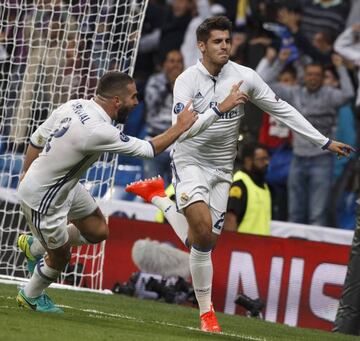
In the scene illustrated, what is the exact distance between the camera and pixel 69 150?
31.1 ft

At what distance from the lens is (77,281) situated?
47.1 ft

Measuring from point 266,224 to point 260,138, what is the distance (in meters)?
2.50

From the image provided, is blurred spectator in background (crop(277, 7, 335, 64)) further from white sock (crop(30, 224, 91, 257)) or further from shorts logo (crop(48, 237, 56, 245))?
shorts logo (crop(48, 237, 56, 245))

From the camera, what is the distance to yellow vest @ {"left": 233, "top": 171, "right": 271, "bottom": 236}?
14.1 m

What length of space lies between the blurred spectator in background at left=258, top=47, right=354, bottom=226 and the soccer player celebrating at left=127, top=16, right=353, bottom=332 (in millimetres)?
5307

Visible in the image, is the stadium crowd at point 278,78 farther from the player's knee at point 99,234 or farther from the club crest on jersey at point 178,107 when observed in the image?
the club crest on jersey at point 178,107

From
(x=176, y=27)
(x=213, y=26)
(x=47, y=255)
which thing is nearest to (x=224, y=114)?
(x=213, y=26)

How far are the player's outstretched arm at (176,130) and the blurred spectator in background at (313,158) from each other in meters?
6.77

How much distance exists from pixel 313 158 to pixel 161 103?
2691 millimetres

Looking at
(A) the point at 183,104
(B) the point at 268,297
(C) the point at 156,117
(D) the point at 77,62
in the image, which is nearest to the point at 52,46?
(D) the point at 77,62

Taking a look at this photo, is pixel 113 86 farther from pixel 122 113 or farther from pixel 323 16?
pixel 323 16

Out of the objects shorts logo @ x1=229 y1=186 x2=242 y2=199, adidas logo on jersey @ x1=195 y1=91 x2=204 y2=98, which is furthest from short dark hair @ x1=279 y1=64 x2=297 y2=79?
adidas logo on jersey @ x1=195 y1=91 x2=204 y2=98

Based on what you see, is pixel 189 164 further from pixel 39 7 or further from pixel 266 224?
pixel 39 7

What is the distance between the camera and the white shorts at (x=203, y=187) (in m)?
10.2
